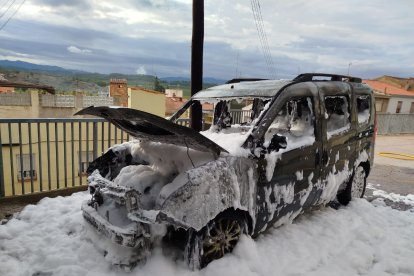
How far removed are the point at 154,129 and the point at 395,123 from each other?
22.4 meters

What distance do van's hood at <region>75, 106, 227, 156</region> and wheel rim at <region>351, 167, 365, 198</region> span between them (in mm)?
3239

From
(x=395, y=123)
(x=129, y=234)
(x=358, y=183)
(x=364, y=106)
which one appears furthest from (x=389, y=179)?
(x=395, y=123)

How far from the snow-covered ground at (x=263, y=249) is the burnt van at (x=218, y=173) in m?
0.20

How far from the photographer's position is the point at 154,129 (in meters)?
3.20

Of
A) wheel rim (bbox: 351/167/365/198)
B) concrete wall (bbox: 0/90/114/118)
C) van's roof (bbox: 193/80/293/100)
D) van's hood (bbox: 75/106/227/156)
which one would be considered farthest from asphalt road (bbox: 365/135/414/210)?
concrete wall (bbox: 0/90/114/118)

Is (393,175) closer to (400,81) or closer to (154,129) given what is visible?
(154,129)

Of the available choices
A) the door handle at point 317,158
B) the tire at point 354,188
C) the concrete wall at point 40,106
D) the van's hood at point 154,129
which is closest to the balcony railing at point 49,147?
the van's hood at point 154,129

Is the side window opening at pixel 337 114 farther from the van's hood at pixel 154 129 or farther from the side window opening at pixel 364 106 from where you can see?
the van's hood at pixel 154 129

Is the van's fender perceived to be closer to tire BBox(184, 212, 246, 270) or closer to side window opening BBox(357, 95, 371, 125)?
tire BBox(184, 212, 246, 270)

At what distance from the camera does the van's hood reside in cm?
275

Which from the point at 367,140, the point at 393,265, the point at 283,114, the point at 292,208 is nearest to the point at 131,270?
the point at 292,208

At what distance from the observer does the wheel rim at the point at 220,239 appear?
3062 mm

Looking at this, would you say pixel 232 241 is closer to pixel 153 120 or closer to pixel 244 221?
pixel 244 221

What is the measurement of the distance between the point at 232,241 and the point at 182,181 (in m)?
0.94
